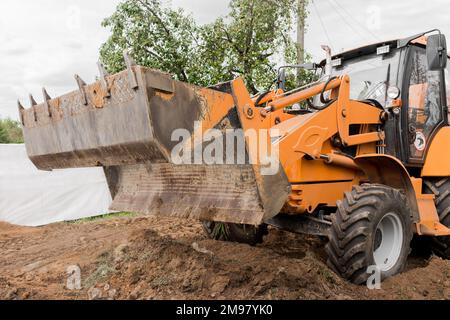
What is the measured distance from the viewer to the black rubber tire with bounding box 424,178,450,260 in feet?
16.4

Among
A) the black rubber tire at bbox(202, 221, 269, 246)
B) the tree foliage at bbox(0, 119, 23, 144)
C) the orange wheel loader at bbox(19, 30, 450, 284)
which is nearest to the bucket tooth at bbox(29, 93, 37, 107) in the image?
the orange wheel loader at bbox(19, 30, 450, 284)

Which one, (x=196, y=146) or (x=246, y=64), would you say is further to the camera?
(x=246, y=64)

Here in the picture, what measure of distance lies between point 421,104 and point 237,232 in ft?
8.86

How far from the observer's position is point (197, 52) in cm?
1048

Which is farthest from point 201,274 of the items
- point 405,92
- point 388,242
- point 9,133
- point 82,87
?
point 9,133

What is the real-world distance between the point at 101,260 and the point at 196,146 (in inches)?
88.4

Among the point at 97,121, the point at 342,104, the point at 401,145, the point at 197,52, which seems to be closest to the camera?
the point at 97,121

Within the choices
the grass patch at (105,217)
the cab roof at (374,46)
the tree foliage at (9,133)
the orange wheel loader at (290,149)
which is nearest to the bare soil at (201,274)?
the orange wheel loader at (290,149)

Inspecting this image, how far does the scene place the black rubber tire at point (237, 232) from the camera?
18.0ft

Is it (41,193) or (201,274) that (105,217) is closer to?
(41,193)

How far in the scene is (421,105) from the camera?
5.20m

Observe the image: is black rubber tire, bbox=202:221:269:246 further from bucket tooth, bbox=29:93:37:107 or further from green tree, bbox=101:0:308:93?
green tree, bbox=101:0:308:93
